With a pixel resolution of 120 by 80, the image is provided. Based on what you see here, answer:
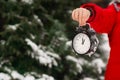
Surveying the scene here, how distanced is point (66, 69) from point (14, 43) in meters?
0.68

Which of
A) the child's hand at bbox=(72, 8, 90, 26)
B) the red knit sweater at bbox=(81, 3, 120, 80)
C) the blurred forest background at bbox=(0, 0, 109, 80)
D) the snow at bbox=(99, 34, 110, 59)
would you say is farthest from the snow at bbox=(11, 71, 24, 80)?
the snow at bbox=(99, 34, 110, 59)

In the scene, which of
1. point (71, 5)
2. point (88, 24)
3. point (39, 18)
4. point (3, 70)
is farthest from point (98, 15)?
point (71, 5)

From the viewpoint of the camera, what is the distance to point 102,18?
9.77ft

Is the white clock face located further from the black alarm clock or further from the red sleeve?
the red sleeve

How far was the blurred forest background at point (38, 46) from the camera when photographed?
13.1ft

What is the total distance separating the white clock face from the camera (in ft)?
9.07

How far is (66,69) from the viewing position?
444 centimetres

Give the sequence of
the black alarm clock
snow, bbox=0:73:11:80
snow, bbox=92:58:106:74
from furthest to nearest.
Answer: snow, bbox=92:58:106:74 < snow, bbox=0:73:11:80 < the black alarm clock

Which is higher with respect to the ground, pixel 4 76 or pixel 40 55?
pixel 40 55

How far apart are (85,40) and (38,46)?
1.42m

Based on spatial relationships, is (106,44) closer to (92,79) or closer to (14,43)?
(92,79)

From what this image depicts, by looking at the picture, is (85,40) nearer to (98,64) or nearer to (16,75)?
(16,75)

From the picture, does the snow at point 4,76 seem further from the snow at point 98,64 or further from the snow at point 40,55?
the snow at point 98,64

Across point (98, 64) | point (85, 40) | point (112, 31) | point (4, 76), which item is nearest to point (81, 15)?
point (85, 40)
